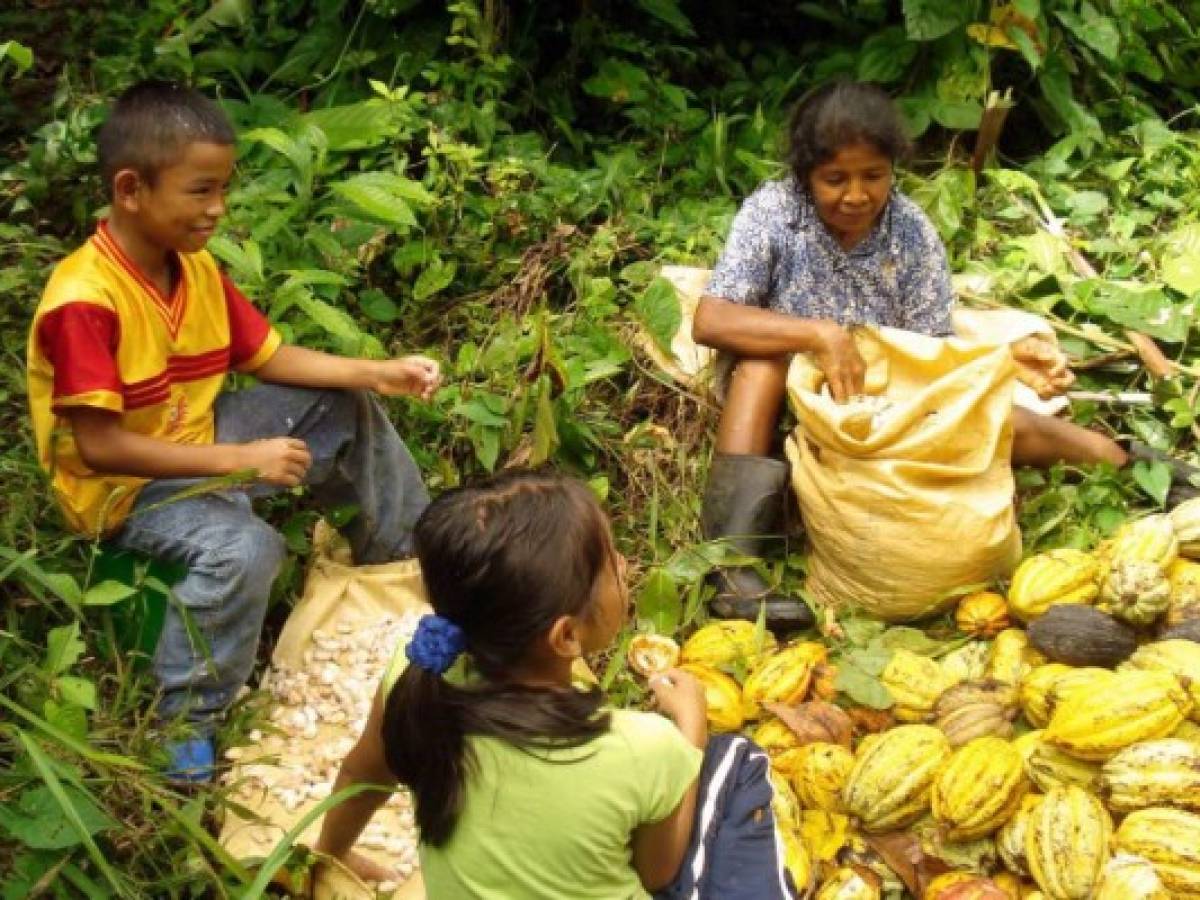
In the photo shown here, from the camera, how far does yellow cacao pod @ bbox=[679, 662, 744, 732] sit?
10.7ft

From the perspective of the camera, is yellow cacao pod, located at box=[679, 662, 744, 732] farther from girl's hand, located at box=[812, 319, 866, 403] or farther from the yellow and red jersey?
the yellow and red jersey

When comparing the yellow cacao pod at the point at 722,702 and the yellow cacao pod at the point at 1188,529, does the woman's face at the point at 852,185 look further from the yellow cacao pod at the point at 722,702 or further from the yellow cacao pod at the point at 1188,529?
the yellow cacao pod at the point at 722,702

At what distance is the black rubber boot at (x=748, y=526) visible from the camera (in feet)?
12.0

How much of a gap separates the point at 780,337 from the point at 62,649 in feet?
6.45

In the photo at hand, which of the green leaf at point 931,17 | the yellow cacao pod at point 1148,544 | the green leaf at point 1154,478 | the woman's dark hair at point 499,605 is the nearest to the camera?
the woman's dark hair at point 499,605

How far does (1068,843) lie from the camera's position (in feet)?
8.90

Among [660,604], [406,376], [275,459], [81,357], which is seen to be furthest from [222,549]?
[660,604]

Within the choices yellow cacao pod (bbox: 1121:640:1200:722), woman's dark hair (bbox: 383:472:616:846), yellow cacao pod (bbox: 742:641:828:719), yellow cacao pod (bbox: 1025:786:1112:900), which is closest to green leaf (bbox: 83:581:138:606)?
woman's dark hair (bbox: 383:472:616:846)

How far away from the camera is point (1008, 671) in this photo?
3.29 m

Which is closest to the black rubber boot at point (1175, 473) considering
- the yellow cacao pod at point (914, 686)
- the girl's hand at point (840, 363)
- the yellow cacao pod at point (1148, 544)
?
the yellow cacao pod at point (1148, 544)

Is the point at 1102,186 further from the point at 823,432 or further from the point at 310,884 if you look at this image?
the point at 310,884

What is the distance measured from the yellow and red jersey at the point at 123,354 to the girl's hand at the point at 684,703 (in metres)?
1.22

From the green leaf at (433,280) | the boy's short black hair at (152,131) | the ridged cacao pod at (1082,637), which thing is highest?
the boy's short black hair at (152,131)

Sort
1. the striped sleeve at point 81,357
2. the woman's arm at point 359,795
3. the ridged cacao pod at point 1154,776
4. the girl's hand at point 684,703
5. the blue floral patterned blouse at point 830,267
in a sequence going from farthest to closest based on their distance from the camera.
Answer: the blue floral patterned blouse at point 830,267 < the striped sleeve at point 81,357 < the ridged cacao pod at point 1154,776 < the girl's hand at point 684,703 < the woman's arm at point 359,795
